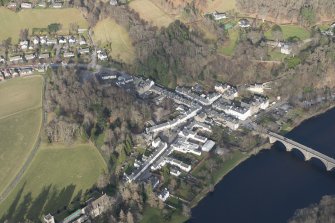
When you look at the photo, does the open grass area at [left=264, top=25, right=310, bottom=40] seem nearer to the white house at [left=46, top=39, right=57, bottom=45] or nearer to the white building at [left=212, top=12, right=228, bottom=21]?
the white building at [left=212, top=12, right=228, bottom=21]

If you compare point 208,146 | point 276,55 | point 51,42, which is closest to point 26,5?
point 51,42

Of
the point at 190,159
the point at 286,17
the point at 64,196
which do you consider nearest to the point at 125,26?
the point at 286,17

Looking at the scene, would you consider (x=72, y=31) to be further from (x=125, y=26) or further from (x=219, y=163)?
(x=219, y=163)

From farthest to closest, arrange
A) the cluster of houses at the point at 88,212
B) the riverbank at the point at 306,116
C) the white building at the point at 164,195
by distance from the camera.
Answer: the riverbank at the point at 306,116, the white building at the point at 164,195, the cluster of houses at the point at 88,212

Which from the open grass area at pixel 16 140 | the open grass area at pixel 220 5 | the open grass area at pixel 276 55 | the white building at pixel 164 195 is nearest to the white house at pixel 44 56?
the open grass area at pixel 16 140

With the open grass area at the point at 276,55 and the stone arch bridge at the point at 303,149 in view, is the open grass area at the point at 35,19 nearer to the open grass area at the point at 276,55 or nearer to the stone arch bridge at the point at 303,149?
the open grass area at the point at 276,55
